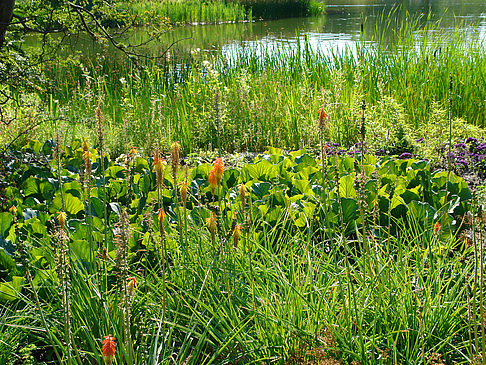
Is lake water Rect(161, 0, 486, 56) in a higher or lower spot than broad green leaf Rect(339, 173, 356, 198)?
A: higher

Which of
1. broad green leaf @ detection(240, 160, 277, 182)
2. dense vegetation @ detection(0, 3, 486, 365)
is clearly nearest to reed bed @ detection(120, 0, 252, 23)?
dense vegetation @ detection(0, 3, 486, 365)

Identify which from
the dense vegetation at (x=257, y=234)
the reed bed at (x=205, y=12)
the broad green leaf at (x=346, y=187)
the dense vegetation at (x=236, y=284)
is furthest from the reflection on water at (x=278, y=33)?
the dense vegetation at (x=236, y=284)

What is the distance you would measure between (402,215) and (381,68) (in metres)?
4.37

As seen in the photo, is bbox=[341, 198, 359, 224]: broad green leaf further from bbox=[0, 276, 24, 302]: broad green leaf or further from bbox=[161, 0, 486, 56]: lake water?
bbox=[161, 0, 486, 56]: lake water

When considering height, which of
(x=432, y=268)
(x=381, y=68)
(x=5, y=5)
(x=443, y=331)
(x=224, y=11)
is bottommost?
(x=443, y=331)

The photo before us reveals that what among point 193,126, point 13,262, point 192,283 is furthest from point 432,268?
point 193,126

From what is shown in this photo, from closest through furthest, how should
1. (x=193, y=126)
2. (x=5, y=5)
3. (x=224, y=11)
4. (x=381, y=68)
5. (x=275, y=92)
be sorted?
(x=5, y=5)
(x=193, y=126)
(x=275, y=92)
(x=381, y=68)
(x=224, y=11)

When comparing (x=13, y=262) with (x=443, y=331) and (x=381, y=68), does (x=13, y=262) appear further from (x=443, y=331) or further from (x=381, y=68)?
(x=381, y=68)

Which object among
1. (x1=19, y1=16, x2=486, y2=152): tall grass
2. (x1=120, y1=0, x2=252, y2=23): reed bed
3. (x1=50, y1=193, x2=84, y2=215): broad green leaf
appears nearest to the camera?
(x1=50, y1=193, x2=84, y2=215): broad green leaf

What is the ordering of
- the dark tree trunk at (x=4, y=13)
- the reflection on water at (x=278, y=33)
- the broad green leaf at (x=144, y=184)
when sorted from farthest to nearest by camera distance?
the reflection on water at (x=278, y=33) < the dark tree trunk at (x=4, y=13) < the broad green leaf at (x=144, y=184)

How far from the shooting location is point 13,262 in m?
2.36

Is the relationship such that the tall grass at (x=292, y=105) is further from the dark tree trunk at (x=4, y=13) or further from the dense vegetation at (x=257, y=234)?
the dark tree trunk at (x=4, y=13)

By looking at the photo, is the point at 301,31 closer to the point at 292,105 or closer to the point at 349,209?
the point at 292,105

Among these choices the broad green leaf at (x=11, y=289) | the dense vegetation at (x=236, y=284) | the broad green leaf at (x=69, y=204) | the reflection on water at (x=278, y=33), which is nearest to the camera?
the dense vegetation at (x=236, y=284)
